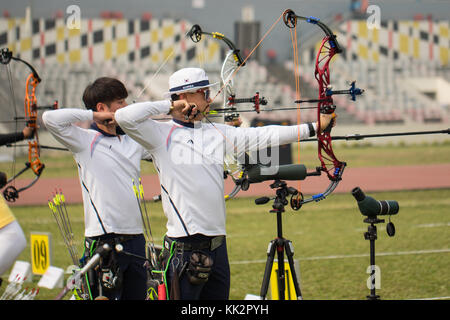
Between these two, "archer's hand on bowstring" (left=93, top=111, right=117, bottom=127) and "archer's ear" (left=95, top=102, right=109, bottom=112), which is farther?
"archer's ear" (left=95, top=102, right=109, bottom=112)

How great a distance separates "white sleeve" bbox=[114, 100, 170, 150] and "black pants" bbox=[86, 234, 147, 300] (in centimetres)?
69

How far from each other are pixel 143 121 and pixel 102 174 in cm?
69

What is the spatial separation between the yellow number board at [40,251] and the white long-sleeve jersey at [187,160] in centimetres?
351

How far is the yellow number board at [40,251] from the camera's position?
6449 millimetres

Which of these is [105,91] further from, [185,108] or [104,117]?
[185,108]

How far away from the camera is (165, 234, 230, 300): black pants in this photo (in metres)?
3.16

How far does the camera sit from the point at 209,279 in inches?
127

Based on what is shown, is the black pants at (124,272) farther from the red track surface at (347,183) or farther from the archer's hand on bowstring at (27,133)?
the red track surface at (347,183)

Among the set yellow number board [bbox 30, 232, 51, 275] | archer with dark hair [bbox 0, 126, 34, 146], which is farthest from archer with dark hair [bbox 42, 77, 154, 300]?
yellow number board [bbox 30, 232, 51, 275]

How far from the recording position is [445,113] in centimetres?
3183

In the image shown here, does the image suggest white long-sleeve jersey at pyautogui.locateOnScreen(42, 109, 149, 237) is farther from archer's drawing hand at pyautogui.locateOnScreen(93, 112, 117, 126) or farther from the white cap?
the white cap

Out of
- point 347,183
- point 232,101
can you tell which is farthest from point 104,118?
point 347,183

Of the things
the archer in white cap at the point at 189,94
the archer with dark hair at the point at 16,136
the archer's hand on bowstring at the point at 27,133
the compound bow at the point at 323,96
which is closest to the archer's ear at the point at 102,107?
the archer in white cap at the point at 189,94
